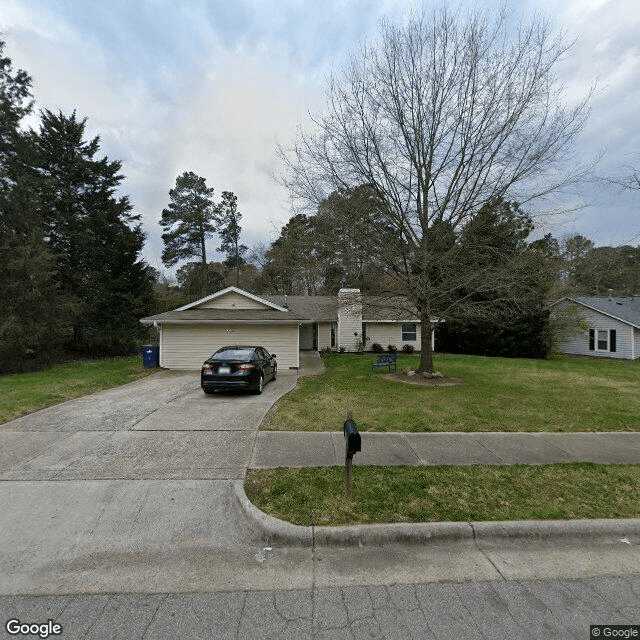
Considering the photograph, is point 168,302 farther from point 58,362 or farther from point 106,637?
point 106,637

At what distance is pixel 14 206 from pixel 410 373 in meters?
21.8

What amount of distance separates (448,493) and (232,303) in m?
14.4

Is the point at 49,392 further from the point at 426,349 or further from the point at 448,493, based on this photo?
the point at 426,349

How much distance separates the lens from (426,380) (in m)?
12.1

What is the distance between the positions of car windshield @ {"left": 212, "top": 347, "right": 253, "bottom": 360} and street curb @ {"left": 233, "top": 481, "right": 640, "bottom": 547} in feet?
21.0

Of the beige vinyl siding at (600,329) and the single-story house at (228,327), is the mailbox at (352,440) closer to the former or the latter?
the single-story house at (228,327)

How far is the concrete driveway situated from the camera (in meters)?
2.90

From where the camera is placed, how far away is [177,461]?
5.04 metres

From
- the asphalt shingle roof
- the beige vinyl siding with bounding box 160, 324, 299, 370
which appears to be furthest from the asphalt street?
the asphalt shingle roof

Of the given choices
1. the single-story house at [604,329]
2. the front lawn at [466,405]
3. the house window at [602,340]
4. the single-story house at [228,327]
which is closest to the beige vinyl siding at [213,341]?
the single-story house at [228,327]

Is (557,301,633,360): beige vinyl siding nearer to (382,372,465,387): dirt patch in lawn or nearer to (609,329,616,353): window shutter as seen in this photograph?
(609,329,616,353): window shutter

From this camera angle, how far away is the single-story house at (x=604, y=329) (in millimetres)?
23188

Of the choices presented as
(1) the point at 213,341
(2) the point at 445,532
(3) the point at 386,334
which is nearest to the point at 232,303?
(1) the point at 213,341

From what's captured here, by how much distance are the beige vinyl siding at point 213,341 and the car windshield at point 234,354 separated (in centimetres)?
552
